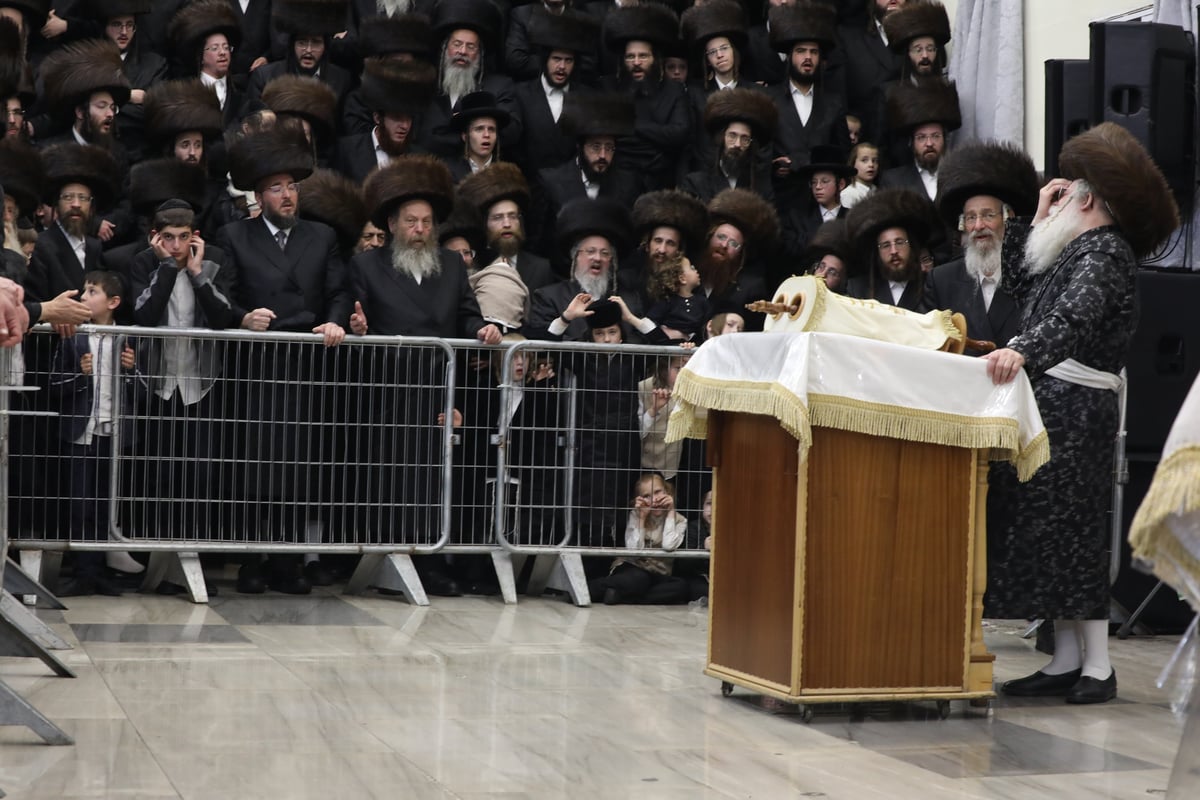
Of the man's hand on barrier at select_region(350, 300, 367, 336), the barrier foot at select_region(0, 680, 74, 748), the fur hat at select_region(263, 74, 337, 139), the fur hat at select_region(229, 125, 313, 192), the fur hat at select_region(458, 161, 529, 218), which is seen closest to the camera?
the barrier foot at select_region(0, 680, 74, 748)

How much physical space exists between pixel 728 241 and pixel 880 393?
4.11 metres

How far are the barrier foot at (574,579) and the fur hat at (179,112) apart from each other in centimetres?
313

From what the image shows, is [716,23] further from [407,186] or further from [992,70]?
[407,186]

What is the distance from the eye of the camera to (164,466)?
6.96m

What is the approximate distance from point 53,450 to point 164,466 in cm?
49

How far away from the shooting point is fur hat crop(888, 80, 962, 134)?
9742mm

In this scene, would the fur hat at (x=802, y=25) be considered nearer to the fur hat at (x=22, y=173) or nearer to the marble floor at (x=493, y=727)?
the fur hat at (x=22, y=173)

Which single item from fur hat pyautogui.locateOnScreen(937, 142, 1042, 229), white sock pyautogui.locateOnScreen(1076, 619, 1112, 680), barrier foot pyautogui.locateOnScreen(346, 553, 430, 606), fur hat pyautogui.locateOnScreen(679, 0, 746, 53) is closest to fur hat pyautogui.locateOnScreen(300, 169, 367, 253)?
barrier foot pyautogui.locateOnScreen(346, 553, 430, 606)

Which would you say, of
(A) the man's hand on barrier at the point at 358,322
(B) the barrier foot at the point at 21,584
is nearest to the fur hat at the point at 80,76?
(A) the man's hand on barrier at the point at 358,322

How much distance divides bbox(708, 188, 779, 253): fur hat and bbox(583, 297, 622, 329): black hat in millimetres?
1191

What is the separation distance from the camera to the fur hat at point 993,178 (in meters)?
7.84

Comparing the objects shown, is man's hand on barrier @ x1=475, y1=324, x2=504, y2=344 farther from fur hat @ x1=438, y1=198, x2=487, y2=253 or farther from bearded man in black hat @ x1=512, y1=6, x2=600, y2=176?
bearded man in black hat @ x1=512, y1=6, x2=600, y2=176

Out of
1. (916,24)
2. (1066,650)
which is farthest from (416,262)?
(916,24)

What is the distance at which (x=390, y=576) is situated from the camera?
7.21m
